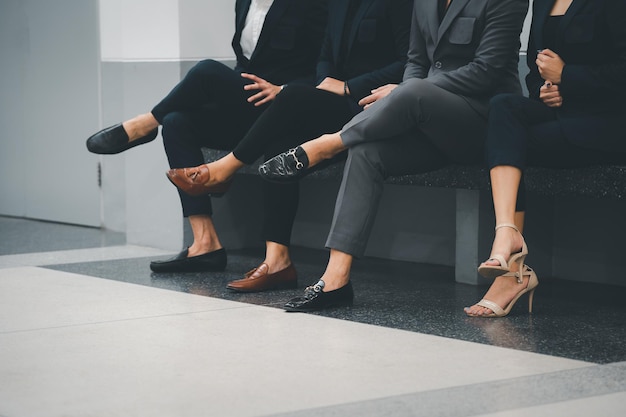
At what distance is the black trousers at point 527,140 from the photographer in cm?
359

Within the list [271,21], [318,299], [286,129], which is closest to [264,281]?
[318,299]

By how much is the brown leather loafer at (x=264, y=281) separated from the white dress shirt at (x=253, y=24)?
110cm

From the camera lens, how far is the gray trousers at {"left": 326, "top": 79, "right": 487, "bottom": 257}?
373cm

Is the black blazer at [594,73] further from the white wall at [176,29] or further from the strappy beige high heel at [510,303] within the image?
the white wall at [176,29]

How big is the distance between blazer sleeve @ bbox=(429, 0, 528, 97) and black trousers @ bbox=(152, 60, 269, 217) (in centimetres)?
102

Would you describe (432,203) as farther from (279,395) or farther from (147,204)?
(279,395)

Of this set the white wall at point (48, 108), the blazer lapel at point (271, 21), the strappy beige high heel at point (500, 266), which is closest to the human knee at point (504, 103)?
the strappy beige high heel at point (500, 266)

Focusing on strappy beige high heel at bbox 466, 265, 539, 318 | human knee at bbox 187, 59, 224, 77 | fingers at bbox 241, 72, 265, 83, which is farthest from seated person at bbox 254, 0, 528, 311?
human knee at bbox 187, 59, 224, 77

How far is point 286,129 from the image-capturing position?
4.14m

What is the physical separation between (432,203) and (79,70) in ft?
7.86

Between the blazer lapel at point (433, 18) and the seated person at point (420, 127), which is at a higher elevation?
the blazer lapel at point (433, 18)

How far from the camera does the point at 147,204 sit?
18.0 ft

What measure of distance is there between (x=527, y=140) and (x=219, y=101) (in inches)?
56.4

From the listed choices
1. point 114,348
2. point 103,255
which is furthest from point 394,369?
point 103,255
